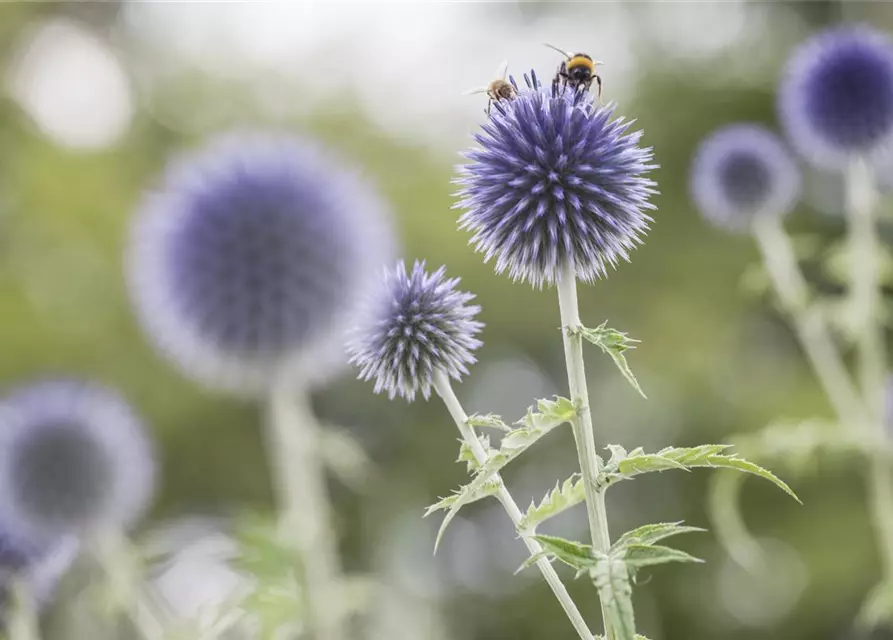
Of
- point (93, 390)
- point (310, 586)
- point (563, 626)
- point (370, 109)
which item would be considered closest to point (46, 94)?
point (370, 109)

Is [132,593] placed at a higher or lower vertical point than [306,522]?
lower

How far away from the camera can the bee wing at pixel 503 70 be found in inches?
33.0

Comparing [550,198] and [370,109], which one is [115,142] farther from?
[550,198]

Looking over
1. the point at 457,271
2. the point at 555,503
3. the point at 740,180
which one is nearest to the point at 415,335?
the point at 555,503

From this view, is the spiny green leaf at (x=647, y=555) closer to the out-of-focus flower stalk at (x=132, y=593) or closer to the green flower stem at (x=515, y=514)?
the green flower stem at (x=515, y=514)

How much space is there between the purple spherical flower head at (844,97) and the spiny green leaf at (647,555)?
1.84 meters

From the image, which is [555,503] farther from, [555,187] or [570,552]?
[555,187]

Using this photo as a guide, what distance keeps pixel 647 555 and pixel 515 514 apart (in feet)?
0.43

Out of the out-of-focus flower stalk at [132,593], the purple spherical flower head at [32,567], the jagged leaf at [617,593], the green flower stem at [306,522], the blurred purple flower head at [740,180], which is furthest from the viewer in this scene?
the blurred purple flower head at [740,180]

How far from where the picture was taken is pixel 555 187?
2.76 feet

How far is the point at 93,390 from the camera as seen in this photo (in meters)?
2.58

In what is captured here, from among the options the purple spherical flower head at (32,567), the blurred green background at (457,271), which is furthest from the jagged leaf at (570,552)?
the blurred green background at (457,271)

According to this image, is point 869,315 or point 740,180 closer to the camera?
point 869,315

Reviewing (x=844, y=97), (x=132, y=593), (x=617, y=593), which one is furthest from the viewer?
(x=844, y=97)
